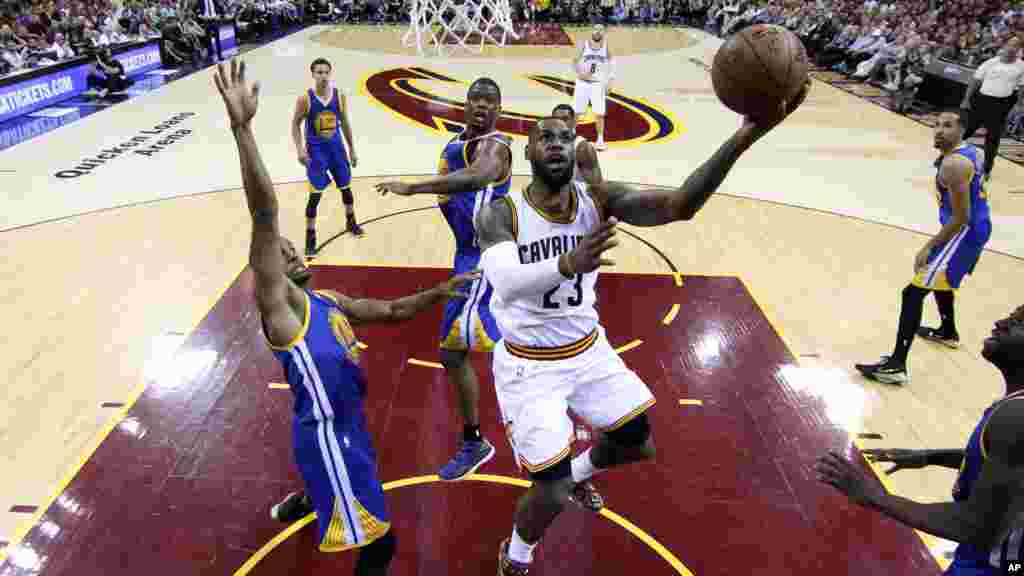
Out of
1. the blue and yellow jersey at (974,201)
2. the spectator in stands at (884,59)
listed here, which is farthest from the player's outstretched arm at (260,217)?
the spectator in stands at (884,59)

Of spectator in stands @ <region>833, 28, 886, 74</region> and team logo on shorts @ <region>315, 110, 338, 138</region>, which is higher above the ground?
team logo on shorts @ <region>315, 110, 338, 138</region>

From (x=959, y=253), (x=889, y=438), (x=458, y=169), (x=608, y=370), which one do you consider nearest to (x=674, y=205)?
(x=608, y=370)

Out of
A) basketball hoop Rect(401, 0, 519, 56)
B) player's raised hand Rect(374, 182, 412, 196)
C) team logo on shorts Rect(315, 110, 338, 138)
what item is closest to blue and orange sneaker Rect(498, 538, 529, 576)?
player's raised hand Rect(374, 182, 412, 196)

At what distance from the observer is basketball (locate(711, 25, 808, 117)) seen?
2834 mm

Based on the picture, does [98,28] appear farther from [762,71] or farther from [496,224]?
[762,71]

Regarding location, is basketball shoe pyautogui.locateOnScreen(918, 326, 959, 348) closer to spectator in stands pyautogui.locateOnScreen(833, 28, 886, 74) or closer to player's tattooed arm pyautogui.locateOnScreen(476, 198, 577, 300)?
player's tattooed arm pyautogui.locateOnScreen(476, 198, 577, 300)

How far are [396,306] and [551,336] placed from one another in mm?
746

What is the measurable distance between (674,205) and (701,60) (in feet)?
63.8

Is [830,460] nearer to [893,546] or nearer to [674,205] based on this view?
[674,205]

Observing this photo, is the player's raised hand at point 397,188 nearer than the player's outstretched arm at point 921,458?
No

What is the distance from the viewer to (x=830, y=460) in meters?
2.41

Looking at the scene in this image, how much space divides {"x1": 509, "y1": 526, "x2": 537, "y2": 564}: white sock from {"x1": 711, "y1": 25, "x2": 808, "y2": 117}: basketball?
2.18m

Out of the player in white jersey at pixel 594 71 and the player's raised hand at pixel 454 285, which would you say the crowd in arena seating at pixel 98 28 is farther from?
the player's raised hand at pixel 454 285

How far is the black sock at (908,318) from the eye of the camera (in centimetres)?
521
